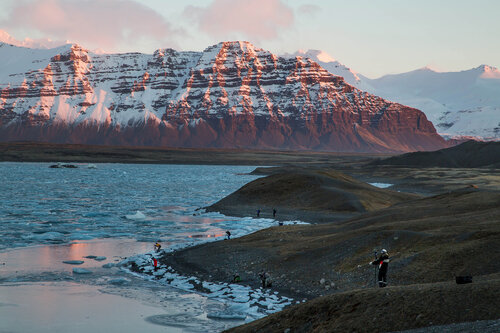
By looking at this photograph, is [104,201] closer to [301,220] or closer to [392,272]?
[301,220]

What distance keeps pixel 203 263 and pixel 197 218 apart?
912 inches

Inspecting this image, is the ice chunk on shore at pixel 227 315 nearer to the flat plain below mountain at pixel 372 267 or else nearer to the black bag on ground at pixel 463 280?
the flat plain below mountain at pixel 372 267

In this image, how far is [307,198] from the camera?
65.1 metres

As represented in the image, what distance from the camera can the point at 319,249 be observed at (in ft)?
107

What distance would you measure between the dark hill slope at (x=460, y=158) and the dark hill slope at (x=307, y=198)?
3831 inches

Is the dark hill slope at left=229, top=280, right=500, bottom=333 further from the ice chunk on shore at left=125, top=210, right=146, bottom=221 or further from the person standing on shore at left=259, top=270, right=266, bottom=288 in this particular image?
the ice chunk on shore at left=125, top=210, right=146, bottom=221

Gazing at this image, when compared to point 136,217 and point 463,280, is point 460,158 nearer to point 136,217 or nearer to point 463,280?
point 136,217

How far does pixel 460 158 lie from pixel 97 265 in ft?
510

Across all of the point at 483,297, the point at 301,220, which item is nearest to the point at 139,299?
the point at 483,297

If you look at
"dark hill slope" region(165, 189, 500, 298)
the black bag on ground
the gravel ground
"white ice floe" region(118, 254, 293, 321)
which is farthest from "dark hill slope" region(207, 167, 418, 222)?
the gravel ground

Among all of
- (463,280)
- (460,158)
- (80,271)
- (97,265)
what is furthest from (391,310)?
(460,158)

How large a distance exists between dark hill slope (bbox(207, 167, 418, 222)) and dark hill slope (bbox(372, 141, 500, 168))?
9731 cm

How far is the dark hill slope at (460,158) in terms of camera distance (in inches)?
6378

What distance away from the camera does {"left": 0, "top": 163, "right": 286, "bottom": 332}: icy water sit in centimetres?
2286
